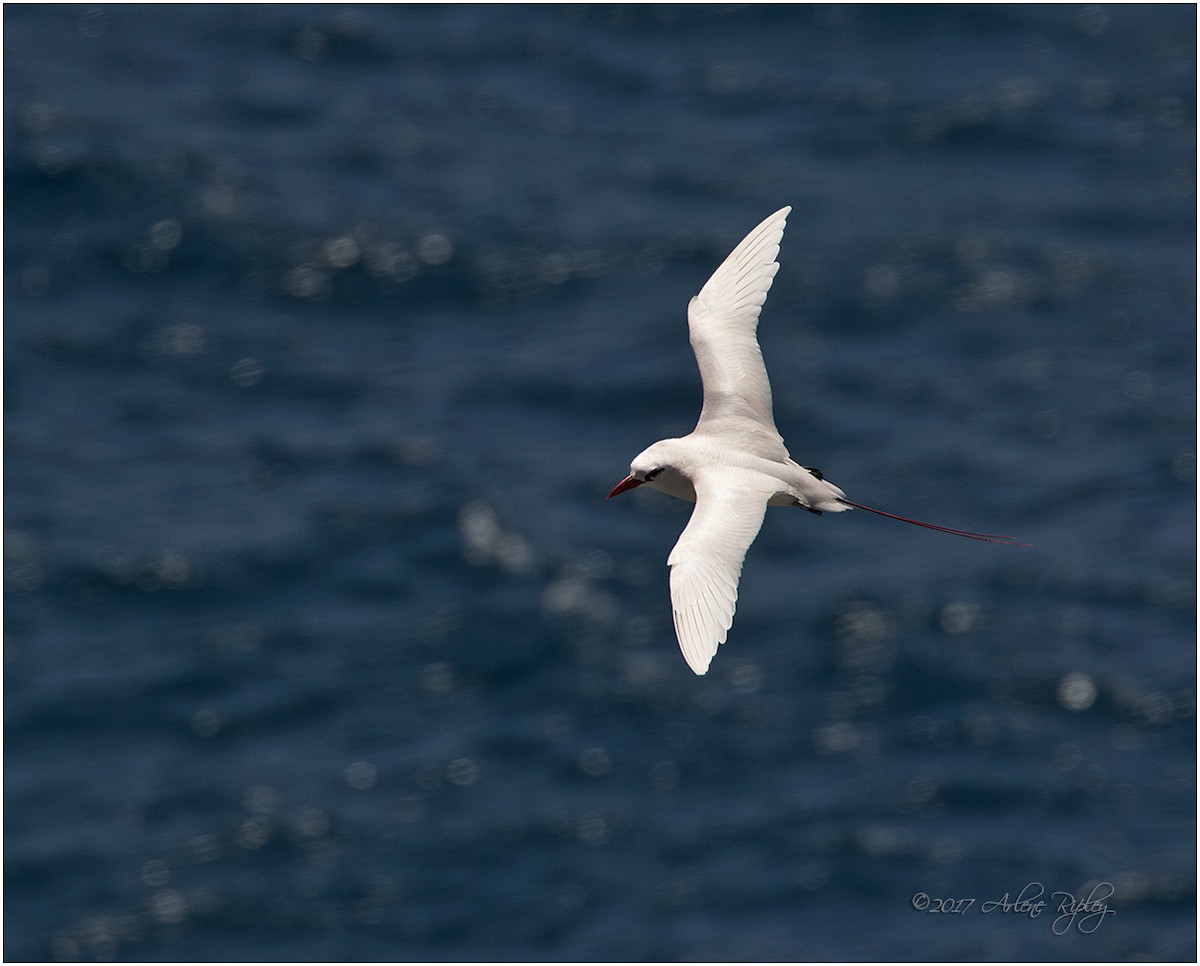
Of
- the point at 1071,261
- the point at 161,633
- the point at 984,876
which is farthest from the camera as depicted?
the point at 1071,261

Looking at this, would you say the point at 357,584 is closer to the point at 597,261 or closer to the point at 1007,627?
the point at 597,261

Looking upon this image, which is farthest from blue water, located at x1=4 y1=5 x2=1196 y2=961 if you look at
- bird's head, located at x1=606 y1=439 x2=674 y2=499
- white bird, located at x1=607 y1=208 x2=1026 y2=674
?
bird's head, located at x1=606 y1=439 x2=674 y2=499

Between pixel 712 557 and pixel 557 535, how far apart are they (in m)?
52.7

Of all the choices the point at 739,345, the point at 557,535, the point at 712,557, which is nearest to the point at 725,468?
the point at 712,557

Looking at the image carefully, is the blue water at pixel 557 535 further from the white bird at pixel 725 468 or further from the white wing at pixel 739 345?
the white bird at pixel 725 468

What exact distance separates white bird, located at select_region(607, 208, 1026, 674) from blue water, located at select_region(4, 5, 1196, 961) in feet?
150

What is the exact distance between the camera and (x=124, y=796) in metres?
70.0

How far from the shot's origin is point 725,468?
2258 cm

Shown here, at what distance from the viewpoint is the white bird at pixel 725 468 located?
67.2 ft

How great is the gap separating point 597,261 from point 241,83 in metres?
24.7

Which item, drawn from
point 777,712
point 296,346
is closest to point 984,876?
point 777,712
